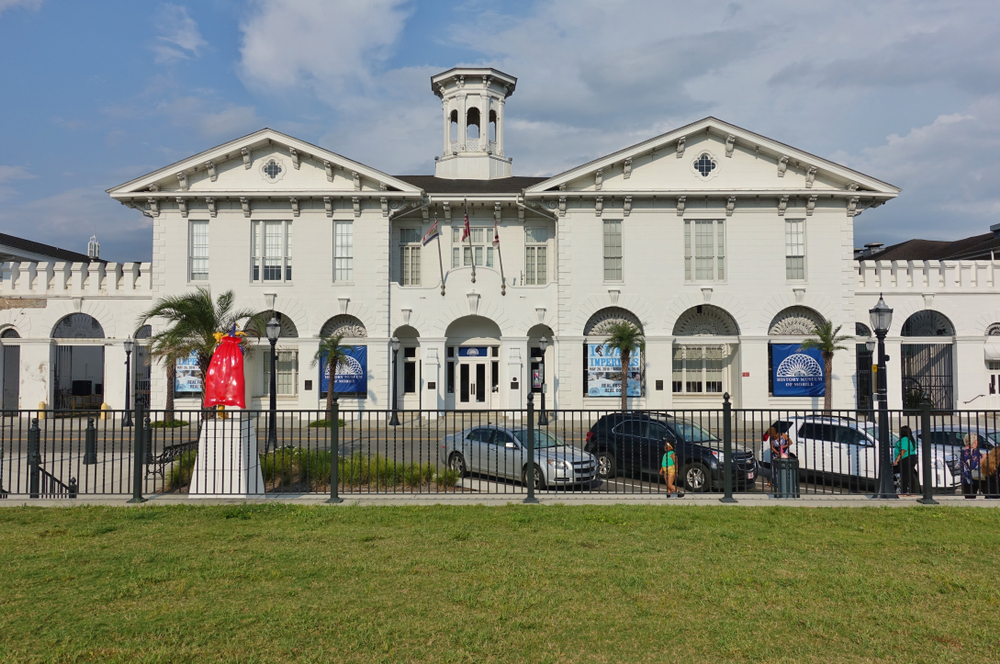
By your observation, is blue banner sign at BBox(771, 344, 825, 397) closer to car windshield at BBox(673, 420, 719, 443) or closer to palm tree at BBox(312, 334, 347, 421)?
car windshield at BBox(673, 420, 719, 443)

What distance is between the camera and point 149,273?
107 feet

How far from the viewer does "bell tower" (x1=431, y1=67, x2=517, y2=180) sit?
36656 mm

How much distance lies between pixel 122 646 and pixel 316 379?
25.8 m

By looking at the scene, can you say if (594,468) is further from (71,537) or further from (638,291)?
(638,291)

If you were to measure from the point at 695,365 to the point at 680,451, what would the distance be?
17.8 metres

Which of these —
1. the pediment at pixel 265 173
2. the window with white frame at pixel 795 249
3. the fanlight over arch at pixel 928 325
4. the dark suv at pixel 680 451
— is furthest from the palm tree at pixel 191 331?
the fanlight over arch at pixel 928 325

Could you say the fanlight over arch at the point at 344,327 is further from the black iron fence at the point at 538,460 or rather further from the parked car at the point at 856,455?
the parked car at the point at 856,455

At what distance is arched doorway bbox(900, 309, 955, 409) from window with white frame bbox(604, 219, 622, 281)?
13395mm

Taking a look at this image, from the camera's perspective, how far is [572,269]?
3084 centimetres

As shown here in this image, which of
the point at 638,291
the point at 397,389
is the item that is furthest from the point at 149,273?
the point at 638,291

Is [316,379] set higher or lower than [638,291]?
lower

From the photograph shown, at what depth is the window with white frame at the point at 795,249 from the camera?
31.0 metres

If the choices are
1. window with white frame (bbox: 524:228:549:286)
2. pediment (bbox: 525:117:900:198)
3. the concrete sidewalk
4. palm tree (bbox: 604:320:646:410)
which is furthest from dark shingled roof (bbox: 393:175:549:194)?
the concrete sidewalk

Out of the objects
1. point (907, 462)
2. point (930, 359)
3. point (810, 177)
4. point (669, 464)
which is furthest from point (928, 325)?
point (669, 464)
